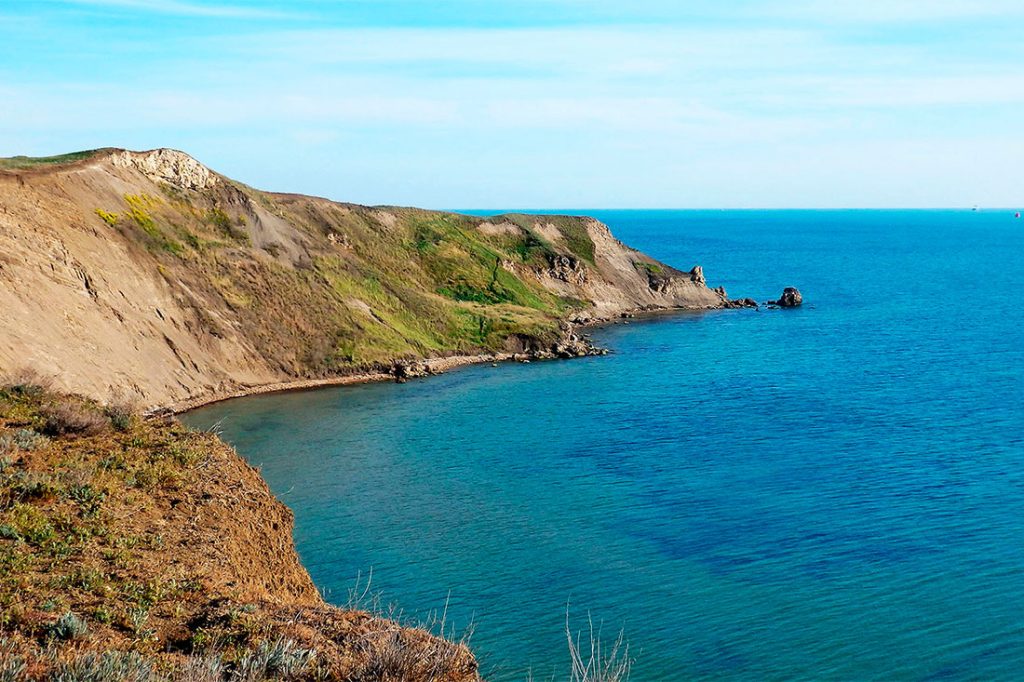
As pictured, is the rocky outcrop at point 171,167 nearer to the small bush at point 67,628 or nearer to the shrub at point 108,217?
the shrub at point 108,217

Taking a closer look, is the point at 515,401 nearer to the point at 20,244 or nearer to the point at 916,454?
the point at 916,454

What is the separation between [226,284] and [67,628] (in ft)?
197

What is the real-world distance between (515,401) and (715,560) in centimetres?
3146

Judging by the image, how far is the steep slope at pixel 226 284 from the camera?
185 ft

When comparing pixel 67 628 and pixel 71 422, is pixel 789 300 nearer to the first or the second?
pixel 71 422

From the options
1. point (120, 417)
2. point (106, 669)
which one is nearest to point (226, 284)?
point (120, 417)

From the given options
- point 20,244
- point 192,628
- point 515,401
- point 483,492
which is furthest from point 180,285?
point 192,628

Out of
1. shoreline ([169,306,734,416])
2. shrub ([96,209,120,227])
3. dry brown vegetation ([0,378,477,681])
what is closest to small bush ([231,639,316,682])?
dry brown vegetation ([0,378,477,681])

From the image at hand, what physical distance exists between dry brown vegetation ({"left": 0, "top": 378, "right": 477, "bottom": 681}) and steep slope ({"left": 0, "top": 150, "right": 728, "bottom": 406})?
88.2 feet

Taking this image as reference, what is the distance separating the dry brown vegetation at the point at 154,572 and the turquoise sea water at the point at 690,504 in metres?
8.27

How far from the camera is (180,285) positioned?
6831 centimetres

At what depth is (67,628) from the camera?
1529 centimetres

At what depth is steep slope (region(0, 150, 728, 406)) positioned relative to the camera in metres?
56.5

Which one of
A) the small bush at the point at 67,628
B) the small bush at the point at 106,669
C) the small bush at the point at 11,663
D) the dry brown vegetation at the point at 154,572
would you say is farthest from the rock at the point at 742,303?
the small bush at the point at 11,663
